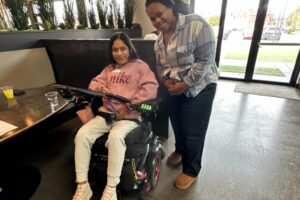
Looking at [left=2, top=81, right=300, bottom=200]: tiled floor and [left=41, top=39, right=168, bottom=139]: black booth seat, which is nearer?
[left=2, top=81, right=300, bottom=200]: tiled floor

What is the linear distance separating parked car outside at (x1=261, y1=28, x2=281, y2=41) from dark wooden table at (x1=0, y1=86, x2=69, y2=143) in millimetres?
4115

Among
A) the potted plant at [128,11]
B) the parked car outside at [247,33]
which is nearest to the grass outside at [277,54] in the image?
the parked car outside at [247,33]

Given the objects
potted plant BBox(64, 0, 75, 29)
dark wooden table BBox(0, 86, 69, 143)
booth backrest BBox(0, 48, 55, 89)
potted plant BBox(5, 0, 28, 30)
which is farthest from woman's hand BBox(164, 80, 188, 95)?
potted plant BBox(64, 0, 75, 29)

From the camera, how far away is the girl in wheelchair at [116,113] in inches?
45.8

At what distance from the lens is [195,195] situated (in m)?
1.43

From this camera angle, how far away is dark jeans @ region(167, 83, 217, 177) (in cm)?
127

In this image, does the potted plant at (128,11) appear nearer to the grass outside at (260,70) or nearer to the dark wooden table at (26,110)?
the grass outside at (260,70)

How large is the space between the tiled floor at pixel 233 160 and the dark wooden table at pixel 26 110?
29.1 inches

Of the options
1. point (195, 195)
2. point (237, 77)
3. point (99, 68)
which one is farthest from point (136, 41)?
point (237, 77)

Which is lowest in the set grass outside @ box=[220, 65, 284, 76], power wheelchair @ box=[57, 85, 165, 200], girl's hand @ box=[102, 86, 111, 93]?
grass outside @ box=[220, 65, 284, 76]

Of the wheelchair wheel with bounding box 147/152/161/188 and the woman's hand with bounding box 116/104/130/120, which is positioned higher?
the woman's hand with bounding box 116/104/130/120

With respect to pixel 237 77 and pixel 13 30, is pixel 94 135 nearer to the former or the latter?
pixel 13 30

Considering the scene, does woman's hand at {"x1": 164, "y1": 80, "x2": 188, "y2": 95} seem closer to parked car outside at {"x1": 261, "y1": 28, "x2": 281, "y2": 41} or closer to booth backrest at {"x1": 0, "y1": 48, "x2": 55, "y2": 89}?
booth backrest at {"x1": 0, "y1": 48, "x2": 55, "y2": 89}

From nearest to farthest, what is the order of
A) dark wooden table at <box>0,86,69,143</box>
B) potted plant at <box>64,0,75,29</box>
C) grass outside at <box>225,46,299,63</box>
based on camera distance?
dark wooden table at <box>0,86,69,143</box>
potted plant at <box>64,0,75,29</box>
grass outside at <box>225,46,299,63</box>
